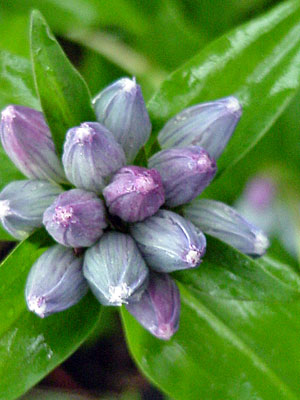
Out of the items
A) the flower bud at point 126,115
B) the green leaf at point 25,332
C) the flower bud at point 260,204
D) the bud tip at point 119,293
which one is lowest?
the flower bud at point 260,204

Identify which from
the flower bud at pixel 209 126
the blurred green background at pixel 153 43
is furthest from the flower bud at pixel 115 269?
the blurred green background at pixel 153 43

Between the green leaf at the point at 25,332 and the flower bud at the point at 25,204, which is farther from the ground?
the flower bud at the point at 25,204

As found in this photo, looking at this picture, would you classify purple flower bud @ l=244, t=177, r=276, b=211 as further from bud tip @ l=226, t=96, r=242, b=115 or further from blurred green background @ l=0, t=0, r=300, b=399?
bud tip @ l=226, t=96, r=242, b=115

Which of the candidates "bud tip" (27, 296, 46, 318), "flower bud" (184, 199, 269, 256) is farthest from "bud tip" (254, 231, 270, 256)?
"bud tip" (27, 296, 46, 318)

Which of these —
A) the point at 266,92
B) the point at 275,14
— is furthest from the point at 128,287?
the point at 275,14

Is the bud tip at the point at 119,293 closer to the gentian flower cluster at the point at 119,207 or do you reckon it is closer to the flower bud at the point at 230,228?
the gentian flower cluster at the point at 119,207

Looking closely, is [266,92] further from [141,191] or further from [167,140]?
[141,191]
